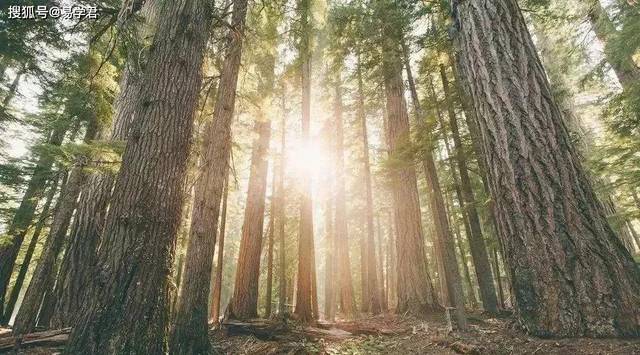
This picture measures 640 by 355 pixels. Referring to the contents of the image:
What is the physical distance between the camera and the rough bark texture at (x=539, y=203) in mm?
2529

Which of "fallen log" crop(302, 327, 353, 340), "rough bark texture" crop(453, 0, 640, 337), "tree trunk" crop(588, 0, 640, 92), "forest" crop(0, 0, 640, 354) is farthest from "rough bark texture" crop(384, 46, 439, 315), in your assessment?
"tree trunk" crop(588, 0, 640, 92)

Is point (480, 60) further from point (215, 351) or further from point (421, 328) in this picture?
point (215, 351)

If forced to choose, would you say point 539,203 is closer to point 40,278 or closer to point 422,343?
point 422,343

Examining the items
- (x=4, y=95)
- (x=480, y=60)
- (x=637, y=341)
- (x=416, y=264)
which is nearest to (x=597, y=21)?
(x=416, y=264)

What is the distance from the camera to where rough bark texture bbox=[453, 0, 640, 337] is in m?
2.53

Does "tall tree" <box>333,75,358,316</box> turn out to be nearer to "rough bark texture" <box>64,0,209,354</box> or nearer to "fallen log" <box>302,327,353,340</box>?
"fallen log" <box>302,327,353,340</box>

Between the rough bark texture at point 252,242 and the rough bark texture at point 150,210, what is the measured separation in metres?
4.97

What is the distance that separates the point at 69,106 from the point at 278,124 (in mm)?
8314

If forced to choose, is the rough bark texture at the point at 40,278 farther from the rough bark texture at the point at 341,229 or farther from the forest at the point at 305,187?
the rough bark texture at the point at 341,229

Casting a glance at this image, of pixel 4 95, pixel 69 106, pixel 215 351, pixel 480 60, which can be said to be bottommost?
pixel 215 351

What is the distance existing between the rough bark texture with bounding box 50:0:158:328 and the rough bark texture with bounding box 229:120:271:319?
3.41 meters

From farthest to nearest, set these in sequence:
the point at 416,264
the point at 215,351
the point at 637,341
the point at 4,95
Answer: the point at 4,95 → the point at 416,264 → the point at 215,351 → the point at 637,341

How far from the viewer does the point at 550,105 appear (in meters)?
3.05

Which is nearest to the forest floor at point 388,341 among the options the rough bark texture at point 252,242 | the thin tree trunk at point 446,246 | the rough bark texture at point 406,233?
the thin tree trunk at point 446,246
